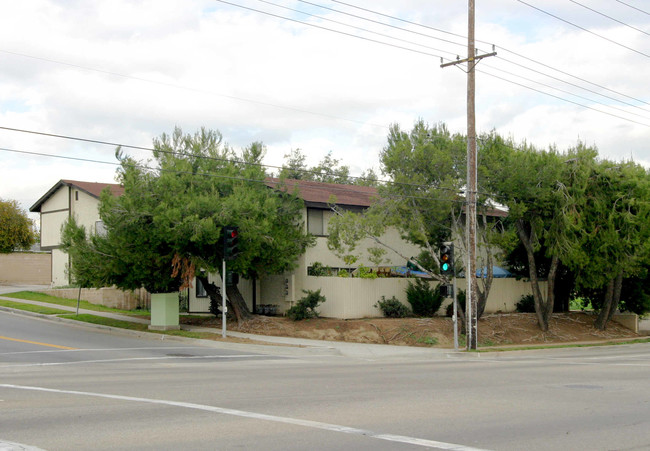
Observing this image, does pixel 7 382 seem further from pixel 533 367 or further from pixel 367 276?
pixel 367 276

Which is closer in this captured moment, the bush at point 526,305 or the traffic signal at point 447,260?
the traffic signal at point 447,260

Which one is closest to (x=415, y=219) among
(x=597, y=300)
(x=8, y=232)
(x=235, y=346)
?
(x=235, y=346)

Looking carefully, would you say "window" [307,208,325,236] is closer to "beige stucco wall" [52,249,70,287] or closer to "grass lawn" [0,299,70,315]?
"grass lawn" [0,299,70,315]

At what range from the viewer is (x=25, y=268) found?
52.7 metres

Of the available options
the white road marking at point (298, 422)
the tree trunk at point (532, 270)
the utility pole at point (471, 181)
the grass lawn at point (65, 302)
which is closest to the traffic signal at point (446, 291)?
the utility pole at point (471, 181)

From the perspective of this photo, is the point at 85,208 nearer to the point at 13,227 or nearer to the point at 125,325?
the point at 13,227

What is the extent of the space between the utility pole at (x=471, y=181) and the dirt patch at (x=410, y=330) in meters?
2.28

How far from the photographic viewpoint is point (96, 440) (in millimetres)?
8125

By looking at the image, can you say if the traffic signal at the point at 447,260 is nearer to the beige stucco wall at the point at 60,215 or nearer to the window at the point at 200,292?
the window at the point at 200,292

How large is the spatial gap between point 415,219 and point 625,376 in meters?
11.6

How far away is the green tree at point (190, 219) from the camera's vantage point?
2491 centimetres

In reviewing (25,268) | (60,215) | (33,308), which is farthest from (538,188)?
(25,268)

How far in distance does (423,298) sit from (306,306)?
5.44 m

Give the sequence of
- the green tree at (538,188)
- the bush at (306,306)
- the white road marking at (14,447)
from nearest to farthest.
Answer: the white road marking at (14,447)
the green tree at (538,188)
the bush at (306,306)
